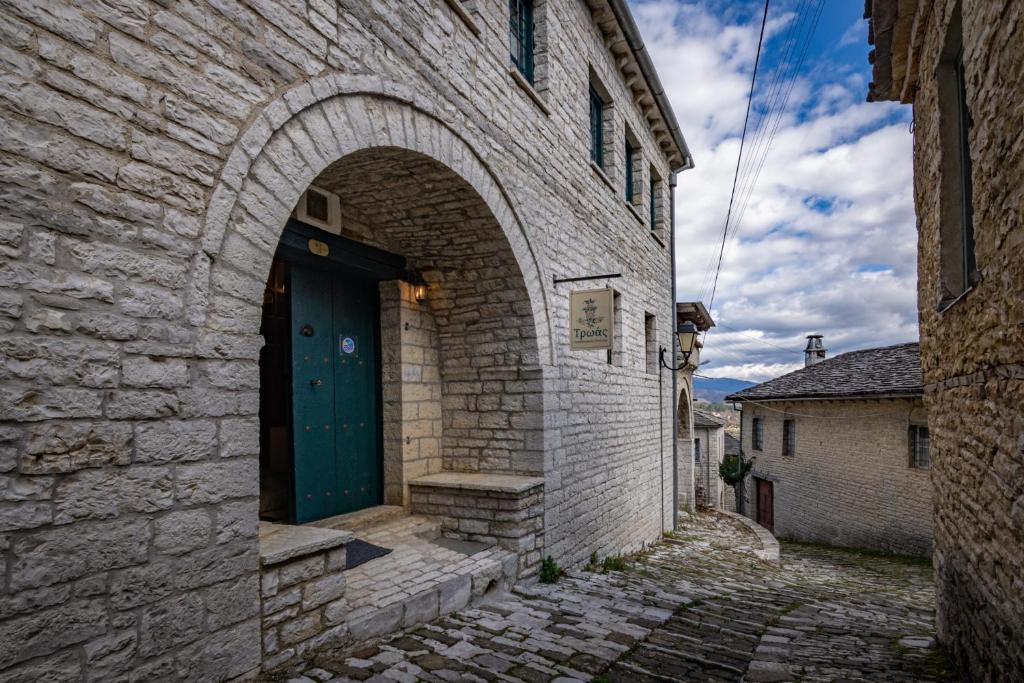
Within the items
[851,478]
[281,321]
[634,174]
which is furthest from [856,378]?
[281,321]

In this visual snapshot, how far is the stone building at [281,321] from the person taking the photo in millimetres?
2143

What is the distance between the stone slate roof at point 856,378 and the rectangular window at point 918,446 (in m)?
1.00

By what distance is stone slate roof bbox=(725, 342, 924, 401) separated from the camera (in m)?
13.8

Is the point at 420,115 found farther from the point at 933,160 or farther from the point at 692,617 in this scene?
the point at 692,617

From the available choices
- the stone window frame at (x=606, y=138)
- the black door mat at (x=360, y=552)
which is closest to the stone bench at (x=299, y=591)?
the black door mat at (x=360, y=552)

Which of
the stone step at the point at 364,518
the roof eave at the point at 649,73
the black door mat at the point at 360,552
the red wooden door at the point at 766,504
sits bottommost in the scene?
the red wooden door at the point at 766,504

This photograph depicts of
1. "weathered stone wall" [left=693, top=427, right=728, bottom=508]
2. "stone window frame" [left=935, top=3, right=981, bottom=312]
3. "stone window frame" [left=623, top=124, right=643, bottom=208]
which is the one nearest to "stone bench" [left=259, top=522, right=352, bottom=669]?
"stone window frame" [left=935, top=3, right=981, bottom=312]

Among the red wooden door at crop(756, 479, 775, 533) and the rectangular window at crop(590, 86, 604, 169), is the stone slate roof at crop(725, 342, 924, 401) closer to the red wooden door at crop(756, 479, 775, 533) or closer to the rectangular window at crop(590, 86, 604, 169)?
the red wooden door at crop(756, 479, 775, 533)

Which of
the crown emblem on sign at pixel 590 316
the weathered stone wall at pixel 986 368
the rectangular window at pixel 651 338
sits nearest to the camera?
the weathered stone wall at pixel 986 368

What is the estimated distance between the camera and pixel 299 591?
3131 mm

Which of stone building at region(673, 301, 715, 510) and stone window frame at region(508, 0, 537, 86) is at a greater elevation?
stone window frame at region(508, 0, 537, 86)

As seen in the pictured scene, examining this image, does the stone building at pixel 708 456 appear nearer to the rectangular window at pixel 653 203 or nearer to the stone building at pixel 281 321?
the rectangular window at pixel 653 203

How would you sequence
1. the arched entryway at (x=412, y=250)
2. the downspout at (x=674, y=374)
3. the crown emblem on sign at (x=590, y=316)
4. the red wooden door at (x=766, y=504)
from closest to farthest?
the arched entryway at (x=412, y=250) < the crown emblem on sign at (x=590, y=316) < the downspout at (x=674, y=374) < the red wooden door at (x=766, y=504)

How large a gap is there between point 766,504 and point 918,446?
6.75 metres
